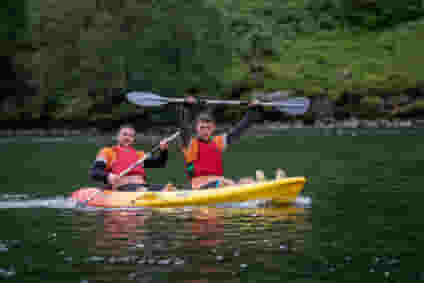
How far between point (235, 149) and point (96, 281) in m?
24.2

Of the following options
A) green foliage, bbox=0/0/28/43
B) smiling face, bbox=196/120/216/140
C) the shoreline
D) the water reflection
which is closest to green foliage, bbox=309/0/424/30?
the shoreline

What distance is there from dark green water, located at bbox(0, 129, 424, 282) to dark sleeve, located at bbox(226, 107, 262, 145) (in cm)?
156

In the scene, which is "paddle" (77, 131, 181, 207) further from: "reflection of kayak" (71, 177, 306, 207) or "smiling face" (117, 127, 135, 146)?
"smiling face" (117, 127, 135, 146)

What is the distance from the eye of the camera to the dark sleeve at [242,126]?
15.3m

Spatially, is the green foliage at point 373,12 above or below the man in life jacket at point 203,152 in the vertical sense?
below

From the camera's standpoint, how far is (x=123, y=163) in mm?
15266

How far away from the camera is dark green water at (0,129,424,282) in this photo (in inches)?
349

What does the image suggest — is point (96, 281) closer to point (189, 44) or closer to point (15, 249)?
point (15, 249)

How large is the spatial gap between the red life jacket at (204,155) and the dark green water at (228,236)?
1164 millimetres

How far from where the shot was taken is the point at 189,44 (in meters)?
49.3

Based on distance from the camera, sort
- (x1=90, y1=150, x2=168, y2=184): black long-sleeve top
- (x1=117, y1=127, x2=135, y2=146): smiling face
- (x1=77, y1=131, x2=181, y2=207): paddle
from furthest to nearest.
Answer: (x1=117, y1=127, x2=135, y2=146): smiling face, (x1=90, y1=150, x2=168, y2=184): black long-sleeve top, (x1=77, y1=131, x2=181, y2=207): paddle

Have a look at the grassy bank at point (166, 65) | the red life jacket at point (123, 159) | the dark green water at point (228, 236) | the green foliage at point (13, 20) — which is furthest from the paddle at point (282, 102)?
the green foliage at point (13, 20)

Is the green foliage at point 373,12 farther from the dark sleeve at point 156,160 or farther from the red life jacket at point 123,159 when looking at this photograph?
the red life jacket at point 123,159

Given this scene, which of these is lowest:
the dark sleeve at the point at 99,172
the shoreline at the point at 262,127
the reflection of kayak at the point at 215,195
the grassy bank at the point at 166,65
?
the shoreline at the point at 262,127
